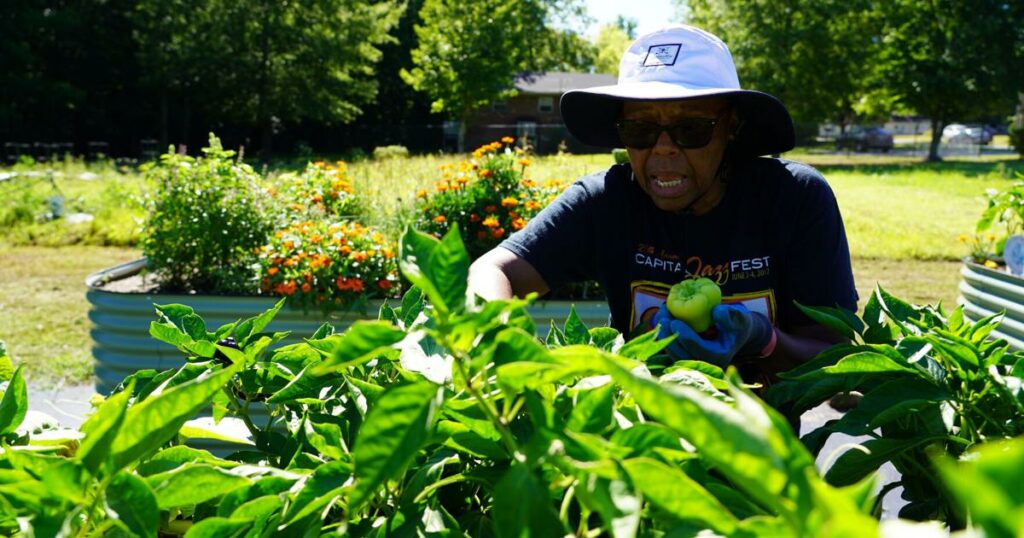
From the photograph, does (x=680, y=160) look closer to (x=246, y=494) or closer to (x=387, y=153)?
(x=246, y=494)

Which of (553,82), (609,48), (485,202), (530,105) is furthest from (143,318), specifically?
(609,48)

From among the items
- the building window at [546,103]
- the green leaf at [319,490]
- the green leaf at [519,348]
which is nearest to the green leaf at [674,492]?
the green leaf at [519,348]

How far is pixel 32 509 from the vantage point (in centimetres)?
64

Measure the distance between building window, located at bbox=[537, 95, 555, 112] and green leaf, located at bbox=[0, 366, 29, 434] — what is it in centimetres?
4195

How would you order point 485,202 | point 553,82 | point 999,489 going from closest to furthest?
1. point 999,489
2. point 485,202
3. point 553,82

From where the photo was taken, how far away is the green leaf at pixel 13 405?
83cm

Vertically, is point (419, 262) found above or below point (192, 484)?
above

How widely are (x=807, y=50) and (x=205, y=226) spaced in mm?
28594

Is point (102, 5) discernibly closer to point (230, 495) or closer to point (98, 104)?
point (98, 104)

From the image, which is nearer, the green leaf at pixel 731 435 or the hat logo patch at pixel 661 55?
the green leaf at pixel 731 435

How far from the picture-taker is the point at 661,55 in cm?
198

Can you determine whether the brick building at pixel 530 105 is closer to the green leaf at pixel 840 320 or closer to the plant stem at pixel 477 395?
the green leaf at pixel 840 320

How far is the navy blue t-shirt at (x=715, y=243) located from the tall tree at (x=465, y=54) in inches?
1175

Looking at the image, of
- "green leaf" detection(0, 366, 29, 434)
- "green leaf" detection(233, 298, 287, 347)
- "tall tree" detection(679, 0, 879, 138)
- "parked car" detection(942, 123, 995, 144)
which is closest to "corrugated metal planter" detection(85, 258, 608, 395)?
"green leaf" detection(233, 298, 287, 347)
